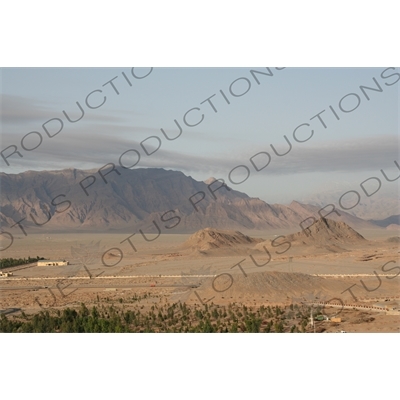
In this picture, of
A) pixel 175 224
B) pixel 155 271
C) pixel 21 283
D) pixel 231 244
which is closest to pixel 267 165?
pixel 231 244

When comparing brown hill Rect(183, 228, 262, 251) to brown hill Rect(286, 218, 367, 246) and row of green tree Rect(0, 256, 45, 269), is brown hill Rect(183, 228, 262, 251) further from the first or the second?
row of green tree Rect(0, 256, 45, 269)

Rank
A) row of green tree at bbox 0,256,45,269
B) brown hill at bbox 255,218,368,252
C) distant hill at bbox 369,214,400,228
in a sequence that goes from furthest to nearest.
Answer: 1. distant hill at bbox 369,214,400,228
2. brown hill at bbox 255,218,368,252
3. row of green tree at bbox 0,256,45,269

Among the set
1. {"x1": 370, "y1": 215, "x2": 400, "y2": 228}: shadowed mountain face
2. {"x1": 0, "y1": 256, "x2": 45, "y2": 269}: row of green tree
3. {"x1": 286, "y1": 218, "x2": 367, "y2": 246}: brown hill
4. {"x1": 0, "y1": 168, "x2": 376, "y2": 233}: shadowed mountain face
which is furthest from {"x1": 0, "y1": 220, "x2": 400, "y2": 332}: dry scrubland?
{"x1": 370, "y1": 215, "x2": 400, "y2": 228}: shadowed mountain face

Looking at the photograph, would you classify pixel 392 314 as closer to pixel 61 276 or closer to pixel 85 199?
pixel 61 276

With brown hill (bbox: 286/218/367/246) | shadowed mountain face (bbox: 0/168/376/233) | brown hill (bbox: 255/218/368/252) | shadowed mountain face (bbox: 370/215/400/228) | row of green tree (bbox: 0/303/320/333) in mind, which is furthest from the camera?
shadowed mountain face (bbox: 370/215/400/228)

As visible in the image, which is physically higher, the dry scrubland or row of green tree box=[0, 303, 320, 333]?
the dry scrubland

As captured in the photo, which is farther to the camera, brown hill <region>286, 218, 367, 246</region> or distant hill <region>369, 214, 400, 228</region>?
distant hill <region>369, 214, 400, 228</region>

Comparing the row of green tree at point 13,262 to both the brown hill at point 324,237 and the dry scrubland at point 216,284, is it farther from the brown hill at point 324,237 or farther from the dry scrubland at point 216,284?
the brown hill at point 324,237

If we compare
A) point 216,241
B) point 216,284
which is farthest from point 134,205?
point 216,284
